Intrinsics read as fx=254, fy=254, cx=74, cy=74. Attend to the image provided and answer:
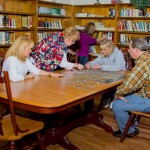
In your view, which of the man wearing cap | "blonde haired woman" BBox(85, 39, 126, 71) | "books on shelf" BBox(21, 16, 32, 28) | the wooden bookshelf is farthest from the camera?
"books on shelf" BBox(21, 16, 32, 28)

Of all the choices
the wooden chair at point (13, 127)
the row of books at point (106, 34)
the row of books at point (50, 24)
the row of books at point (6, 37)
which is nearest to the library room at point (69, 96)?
the wooden chair at point (13, 127)

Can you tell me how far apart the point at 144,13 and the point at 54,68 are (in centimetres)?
325

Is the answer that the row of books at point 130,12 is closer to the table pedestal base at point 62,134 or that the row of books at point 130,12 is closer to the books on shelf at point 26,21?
the books on shelf at point 26,21

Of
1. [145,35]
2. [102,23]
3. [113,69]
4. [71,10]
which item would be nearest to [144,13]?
[145,35]

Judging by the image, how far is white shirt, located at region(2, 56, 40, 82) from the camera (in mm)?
2588

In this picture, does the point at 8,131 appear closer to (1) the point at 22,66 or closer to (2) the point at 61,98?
(2) the point at 61,98

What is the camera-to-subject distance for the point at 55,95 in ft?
7.04

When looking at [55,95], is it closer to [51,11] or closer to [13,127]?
[13,127]

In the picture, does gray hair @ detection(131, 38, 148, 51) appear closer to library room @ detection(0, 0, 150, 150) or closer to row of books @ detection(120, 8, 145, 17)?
library room @ detection(0, 0, 150, 150)

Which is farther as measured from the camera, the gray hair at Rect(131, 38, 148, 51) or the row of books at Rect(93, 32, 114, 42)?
the row of books at Rect(93, 32, 114, 42)

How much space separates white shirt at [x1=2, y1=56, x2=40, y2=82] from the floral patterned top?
0.40 m

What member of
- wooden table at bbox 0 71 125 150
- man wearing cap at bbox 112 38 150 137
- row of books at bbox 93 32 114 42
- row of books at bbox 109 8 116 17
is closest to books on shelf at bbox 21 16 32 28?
row of books at bbox 93 32 114 42

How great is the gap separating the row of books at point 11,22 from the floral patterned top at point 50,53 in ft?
7.37

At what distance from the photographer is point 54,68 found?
3342 millimetres
